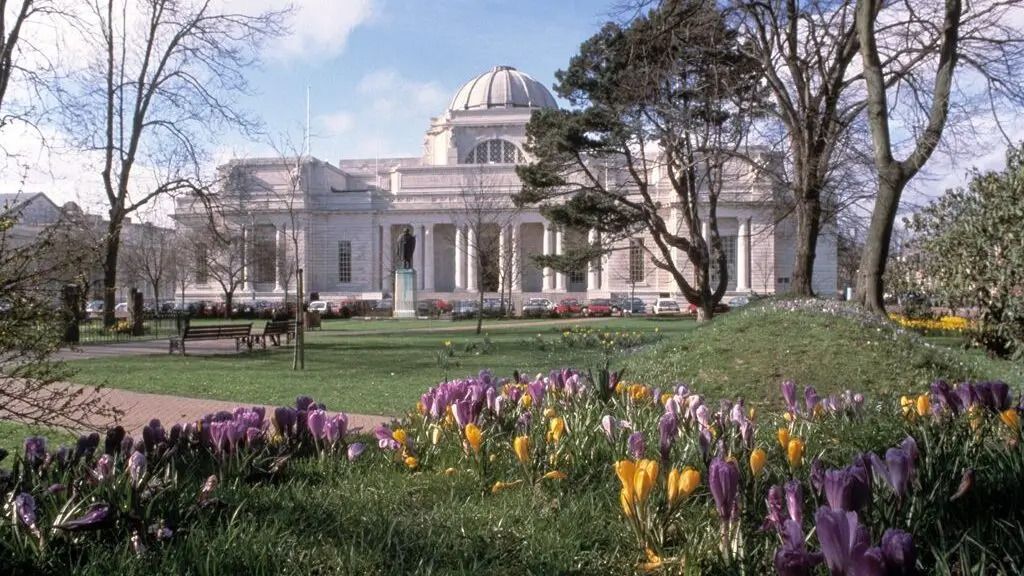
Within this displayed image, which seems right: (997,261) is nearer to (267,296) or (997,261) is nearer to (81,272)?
(81,272)

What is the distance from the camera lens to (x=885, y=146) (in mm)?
13680

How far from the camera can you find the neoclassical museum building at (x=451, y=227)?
217 feet

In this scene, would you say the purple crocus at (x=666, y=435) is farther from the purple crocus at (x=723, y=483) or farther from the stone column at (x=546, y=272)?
the stone column at (x=546, y=272)

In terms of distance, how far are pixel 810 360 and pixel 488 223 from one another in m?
47.2

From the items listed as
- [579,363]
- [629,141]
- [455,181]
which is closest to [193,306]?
[455,181]

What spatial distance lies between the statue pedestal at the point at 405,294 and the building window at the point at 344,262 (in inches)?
1122

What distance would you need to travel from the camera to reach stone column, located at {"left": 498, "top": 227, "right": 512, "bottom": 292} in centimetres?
5244

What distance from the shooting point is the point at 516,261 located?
6206 centimetres

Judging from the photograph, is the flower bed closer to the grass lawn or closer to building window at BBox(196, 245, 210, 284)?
the grass lawn

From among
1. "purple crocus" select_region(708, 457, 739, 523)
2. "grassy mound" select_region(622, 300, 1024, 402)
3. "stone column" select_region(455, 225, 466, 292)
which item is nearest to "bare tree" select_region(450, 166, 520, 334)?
"stone column" select_region(455, 225, 466, 292)

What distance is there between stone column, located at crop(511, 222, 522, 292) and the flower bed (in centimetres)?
5579

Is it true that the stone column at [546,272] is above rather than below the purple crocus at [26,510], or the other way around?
above

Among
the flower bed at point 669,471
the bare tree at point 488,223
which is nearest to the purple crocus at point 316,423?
the flower bed at point 669,471

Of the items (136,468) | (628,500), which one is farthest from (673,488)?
(136,468)
